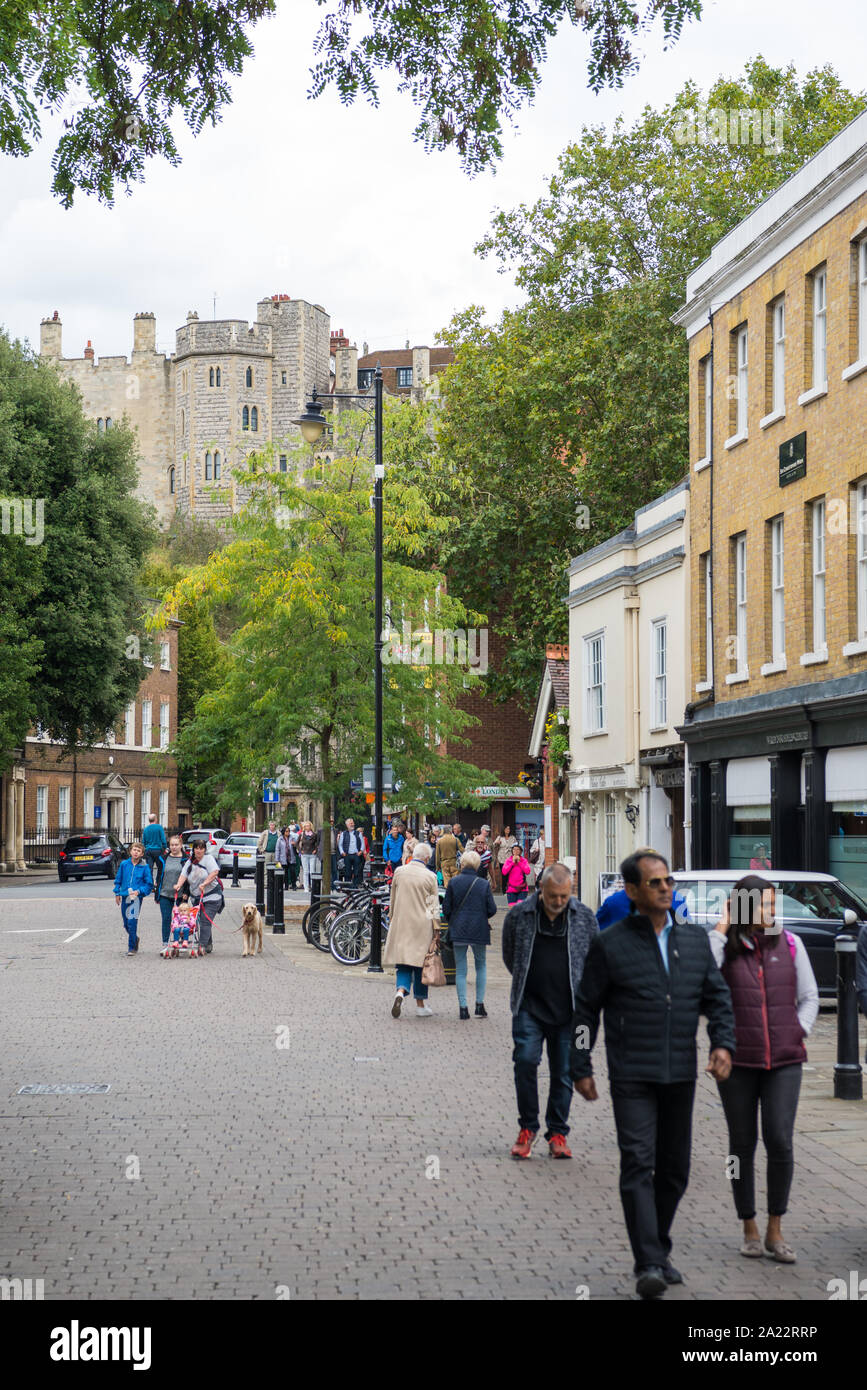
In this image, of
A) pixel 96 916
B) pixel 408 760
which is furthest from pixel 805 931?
pixel 96 916

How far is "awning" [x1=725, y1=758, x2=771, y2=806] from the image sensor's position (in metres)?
24.2

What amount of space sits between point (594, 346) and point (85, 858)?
25046 millimetres

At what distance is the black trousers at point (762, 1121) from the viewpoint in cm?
738

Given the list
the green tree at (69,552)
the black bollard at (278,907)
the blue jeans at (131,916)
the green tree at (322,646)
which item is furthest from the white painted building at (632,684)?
the green tree at (69,552)

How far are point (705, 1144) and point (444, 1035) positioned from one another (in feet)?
16.8

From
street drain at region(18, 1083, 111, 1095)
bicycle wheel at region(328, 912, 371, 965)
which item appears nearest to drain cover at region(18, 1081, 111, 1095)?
street drain at region(18, 1083, 111, 1095)

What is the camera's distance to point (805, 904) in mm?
17078

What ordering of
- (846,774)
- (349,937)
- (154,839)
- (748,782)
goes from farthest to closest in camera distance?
(154,839), (748,782), (349,937), (846,774)

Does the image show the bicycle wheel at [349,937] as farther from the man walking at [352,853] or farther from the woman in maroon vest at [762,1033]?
the woman in maroon vest at [762,1033]

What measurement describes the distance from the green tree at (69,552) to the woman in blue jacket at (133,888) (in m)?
20.6

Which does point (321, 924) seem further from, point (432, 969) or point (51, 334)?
point (51, 334)

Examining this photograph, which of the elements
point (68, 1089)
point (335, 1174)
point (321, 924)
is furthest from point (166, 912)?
point (335, 1174)
